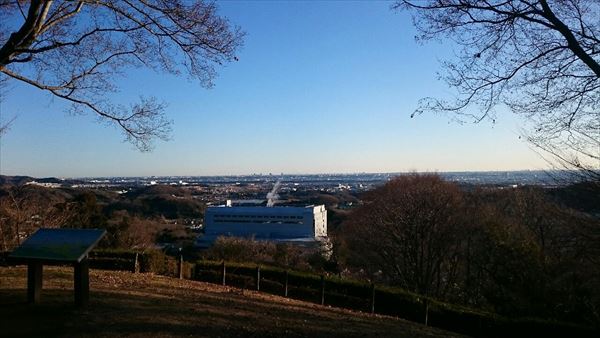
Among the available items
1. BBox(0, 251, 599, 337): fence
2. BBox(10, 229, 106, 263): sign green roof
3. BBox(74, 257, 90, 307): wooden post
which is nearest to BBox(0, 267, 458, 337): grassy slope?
BBox(74, 257, 90, 307): wooden post

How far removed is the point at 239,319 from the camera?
10.4 meters

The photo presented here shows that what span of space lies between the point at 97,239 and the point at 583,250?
1126cm

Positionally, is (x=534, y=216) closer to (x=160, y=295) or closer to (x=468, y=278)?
(x=468, y=278)

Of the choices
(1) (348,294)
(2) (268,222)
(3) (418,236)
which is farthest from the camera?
(2) (268,222)

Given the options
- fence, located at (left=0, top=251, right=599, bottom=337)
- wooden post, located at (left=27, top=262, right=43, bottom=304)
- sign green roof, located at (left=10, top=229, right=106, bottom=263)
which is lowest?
fence, located at (left=0, top=251, right=599, bottom=337)

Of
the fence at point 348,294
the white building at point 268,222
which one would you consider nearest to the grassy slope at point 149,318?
the fence at point 348,294

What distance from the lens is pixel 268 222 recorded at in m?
80.4

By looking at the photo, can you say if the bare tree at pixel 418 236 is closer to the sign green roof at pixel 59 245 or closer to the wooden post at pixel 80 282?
the wooden post at pixel 80 282

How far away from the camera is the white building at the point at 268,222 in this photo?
7756cm

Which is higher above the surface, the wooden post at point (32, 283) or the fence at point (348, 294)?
the wooden post at point (32, 283)

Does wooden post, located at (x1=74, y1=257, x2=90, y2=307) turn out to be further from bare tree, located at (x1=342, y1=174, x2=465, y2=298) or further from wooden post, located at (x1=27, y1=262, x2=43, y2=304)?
bare tree, located at (x1=342, y1=174, x2=465, y2=298)

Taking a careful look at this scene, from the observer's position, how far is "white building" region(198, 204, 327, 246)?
77562mm

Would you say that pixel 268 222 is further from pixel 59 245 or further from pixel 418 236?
pixel 59 245

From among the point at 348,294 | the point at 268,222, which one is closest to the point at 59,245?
the point at 348,294
